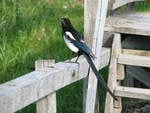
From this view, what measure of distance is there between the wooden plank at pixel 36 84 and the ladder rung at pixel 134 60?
0.66 meters

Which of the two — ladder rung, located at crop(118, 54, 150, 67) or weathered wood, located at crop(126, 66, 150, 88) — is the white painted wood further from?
weathered wood, located at crop(126, 66, 150, 88)

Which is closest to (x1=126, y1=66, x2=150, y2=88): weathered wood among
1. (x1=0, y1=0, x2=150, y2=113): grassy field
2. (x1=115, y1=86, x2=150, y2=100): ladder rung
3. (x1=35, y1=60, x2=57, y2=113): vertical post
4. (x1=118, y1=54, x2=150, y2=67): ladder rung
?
(x1=0, y1=0, x2=150, y2=113): grassy field

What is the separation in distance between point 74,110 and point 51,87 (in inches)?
75.0

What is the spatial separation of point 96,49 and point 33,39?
110 inches

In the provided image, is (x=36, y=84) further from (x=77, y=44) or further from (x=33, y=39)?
(x=33, y=39)

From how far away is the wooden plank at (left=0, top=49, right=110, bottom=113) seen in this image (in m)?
3.51

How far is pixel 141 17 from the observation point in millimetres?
6566

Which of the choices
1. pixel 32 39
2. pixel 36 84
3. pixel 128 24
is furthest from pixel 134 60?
pixel 32 39

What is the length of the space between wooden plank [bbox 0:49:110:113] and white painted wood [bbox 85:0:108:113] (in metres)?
0.14

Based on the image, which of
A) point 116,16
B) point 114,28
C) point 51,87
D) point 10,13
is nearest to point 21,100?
point 51,87

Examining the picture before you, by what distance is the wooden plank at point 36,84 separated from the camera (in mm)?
3512

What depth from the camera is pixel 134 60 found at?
5582mm

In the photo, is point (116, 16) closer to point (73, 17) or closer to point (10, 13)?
point (10, 13)

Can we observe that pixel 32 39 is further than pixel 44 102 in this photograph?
Yes
